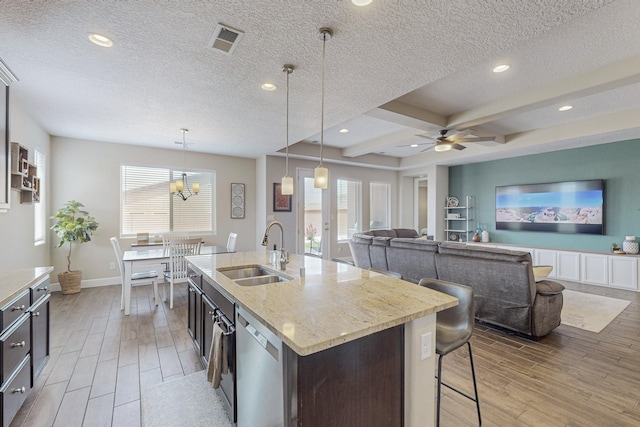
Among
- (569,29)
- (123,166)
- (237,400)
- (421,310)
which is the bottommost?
(237,400)

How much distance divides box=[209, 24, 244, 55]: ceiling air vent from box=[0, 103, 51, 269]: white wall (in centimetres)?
244

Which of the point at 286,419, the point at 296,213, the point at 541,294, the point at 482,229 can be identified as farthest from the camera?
the point at 482,229

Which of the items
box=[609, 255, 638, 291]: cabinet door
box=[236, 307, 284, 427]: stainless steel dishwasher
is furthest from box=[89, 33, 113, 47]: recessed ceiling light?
box=[609, 255, 638, 291]: cabinet door

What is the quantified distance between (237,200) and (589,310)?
6.23 m

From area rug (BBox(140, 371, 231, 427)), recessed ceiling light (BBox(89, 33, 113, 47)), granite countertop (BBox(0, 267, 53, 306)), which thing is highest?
recessed ceiling light (BBox(89, 33, 113, 47))

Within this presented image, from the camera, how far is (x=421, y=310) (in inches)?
54.1

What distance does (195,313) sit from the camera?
259 cm

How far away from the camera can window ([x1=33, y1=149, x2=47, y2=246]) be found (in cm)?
411

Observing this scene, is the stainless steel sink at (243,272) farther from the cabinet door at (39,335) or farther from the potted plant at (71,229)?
the potted plant at (71,229)

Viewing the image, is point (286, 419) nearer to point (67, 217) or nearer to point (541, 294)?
point (541, 294)

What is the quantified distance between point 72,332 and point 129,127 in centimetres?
280

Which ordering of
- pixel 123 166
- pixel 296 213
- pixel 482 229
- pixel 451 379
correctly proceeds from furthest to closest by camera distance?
pixel 482 229 → pixel 296 213 → pixel 123 166 → pixel 451 379

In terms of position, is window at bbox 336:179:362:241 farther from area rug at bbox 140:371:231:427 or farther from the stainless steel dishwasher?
the stainless steel dishwasher

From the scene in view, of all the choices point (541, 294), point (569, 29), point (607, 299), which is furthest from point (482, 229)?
point (569, 29)
